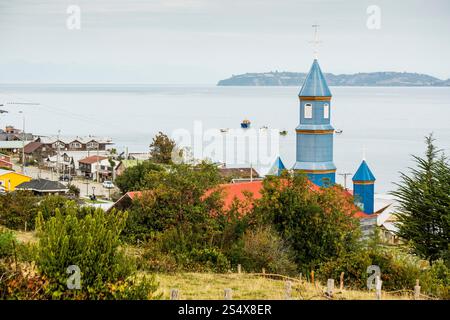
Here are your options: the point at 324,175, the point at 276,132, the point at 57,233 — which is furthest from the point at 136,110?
the point at 57,233

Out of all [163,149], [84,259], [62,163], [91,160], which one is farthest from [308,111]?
[62,163]

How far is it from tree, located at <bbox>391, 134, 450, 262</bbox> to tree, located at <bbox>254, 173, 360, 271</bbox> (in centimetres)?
229

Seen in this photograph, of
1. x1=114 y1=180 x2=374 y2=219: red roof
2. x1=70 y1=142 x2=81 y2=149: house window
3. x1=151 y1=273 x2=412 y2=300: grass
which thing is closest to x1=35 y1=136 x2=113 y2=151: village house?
x1=70 y1=142 x2=81 y2=149: house window

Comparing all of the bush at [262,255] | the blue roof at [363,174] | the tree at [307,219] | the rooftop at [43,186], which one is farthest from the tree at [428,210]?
the rooftop at [43,186]

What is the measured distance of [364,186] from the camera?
24.2 meters

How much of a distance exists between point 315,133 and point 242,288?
14735 millimetres

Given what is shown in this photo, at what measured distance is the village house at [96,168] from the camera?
149ft

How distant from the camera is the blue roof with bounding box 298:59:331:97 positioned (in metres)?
24.1

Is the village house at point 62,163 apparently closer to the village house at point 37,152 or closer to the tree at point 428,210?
the village house at point 37,152

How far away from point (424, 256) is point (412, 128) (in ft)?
183

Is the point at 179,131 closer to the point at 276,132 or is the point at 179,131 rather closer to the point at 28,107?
the point at 276,132

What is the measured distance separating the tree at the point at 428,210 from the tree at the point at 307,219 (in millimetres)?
2285

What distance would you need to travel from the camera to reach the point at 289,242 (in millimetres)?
13242

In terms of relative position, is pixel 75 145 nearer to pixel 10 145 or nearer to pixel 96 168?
pixel 10 145
